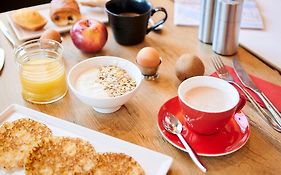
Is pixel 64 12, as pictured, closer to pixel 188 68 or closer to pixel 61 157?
pixel 188 68

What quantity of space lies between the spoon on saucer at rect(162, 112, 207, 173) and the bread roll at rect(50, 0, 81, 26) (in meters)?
0.56

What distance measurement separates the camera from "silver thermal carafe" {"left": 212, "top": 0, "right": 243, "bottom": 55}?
42.4 inches

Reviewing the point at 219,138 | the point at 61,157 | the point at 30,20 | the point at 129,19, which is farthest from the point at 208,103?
the point at 30,20

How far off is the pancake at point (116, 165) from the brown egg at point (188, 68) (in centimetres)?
32

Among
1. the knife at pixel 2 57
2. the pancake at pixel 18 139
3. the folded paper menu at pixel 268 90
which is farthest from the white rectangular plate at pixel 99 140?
the folded paper menu at pixel 268 90

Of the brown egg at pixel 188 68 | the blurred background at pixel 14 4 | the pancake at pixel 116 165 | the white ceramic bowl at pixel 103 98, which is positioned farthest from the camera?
the blurred background at pixel 14 4

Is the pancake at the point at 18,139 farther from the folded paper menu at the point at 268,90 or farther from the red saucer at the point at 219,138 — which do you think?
the folded paper menu at the point at 268,90

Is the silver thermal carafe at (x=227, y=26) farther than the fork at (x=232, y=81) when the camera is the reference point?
Yes

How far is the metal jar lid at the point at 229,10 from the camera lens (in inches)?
42.2

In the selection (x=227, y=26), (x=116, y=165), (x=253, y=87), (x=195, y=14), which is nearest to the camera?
(x=116, y=165)

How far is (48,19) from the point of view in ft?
4.25

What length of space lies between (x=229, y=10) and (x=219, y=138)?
1.37ft

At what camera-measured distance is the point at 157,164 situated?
2.51 feet

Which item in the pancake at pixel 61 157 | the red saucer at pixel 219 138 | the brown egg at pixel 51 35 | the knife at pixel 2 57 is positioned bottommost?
the red saucer at pixel 219 138
